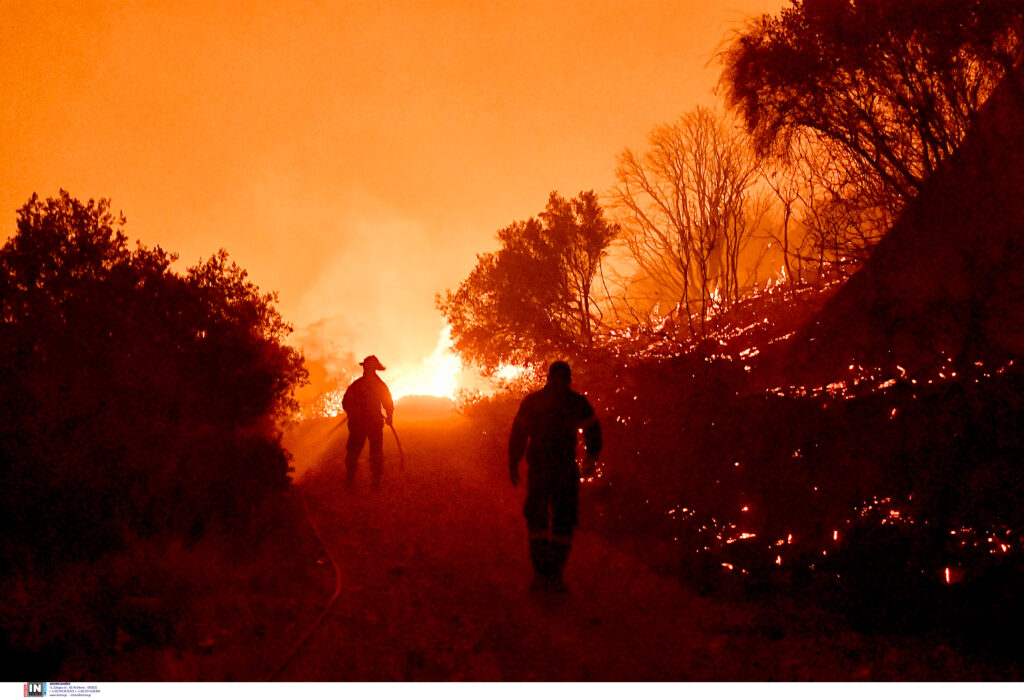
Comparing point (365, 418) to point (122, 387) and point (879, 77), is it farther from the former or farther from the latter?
point (879, 77)

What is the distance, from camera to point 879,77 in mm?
8383

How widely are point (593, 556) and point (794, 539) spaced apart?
210cm

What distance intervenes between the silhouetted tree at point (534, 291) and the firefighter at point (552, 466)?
31.0 feet

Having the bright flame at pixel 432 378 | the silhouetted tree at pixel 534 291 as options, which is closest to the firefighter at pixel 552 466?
the silhouetted tree at pixel 534 291

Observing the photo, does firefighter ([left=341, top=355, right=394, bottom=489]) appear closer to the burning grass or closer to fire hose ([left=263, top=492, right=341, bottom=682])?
fire hose ([left=263, top=492, right=341, bottom=682])

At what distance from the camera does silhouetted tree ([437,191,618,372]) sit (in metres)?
16.0

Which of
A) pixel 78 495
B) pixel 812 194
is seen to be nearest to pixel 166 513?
pixel 78 495

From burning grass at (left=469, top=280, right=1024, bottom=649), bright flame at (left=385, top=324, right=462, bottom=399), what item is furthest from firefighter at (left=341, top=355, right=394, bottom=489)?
bright flame at (left=385, top=324, right=462, bottom=399)

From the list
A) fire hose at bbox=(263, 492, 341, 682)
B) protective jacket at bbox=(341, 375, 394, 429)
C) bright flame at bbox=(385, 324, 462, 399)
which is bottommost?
fire hose at bbox=(263, 492, 341, 682)

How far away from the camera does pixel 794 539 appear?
5277 millimetres

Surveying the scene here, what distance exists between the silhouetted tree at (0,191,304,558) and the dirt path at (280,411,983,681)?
5.84 feet

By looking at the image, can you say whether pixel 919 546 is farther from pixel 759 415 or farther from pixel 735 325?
pixel 735 325

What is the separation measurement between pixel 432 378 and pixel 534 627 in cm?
2382

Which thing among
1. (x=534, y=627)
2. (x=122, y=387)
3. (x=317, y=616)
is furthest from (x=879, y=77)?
(x=122, y=387)
